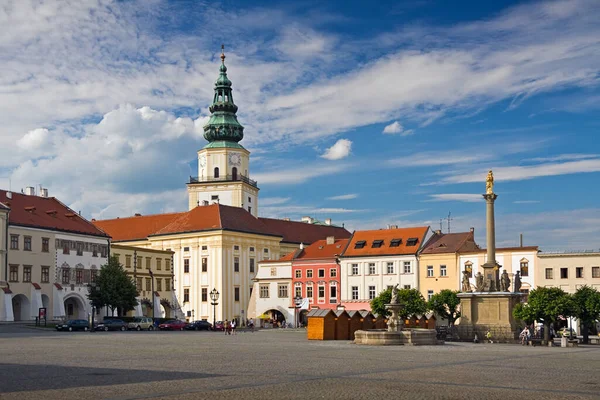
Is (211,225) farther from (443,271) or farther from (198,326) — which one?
(443,271)

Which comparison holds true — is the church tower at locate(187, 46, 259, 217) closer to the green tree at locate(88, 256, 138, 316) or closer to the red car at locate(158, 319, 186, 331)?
the green tree at locate(88, 256, 138, 316)

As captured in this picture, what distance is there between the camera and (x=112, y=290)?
70.6 m

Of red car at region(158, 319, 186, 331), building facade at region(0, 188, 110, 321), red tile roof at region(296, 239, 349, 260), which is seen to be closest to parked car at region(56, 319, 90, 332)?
red car at region(158, 319, 186, 331)

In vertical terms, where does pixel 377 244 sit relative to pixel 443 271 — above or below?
above

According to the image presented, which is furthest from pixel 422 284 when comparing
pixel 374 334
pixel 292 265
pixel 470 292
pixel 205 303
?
pixel 374 334

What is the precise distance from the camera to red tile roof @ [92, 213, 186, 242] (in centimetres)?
9806

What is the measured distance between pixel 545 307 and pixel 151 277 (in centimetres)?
5147

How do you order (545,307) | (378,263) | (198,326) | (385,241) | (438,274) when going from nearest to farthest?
(545,307), (198,326), (438,274), (378,263), (385,241)

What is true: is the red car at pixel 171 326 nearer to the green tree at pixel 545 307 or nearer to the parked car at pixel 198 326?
the parked car at pixel 198 326

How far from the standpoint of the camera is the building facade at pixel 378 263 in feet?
251

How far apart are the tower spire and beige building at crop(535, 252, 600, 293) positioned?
49189mm

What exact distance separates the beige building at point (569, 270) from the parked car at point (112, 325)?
3383 centimetres

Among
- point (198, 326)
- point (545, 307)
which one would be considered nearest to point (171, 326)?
point (198, 326)

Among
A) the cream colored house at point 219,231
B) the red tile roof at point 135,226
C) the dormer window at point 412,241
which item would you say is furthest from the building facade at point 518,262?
the red tile roof at point 135,226
